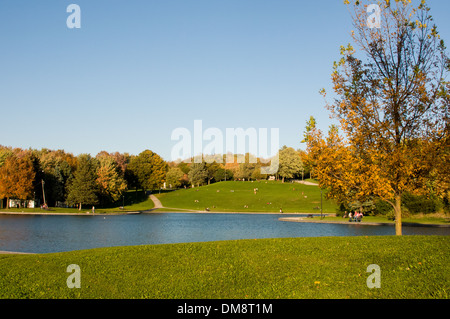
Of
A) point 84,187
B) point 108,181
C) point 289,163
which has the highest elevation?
point 289,163

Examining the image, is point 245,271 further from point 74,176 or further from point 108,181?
point 74,176

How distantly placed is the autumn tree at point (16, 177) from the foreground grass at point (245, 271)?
236ft

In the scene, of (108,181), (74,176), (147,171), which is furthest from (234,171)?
(74,176)

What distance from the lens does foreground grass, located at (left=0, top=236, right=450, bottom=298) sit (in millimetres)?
8688

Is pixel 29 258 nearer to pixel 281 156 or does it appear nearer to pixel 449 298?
pixel 449 298

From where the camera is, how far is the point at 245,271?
10195mm

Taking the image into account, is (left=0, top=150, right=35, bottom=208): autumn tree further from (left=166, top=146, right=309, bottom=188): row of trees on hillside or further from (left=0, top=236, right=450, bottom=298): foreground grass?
(left=0, top=236, right=450, bottom=298): foreground grass

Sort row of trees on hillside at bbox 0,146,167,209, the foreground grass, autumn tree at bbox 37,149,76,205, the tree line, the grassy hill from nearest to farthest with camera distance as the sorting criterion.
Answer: the foreground grass < row of trees on hillside at bbox 0,146,167,209 < the tree line < autumn tree at bbox 37,149,76,205 < the grassy hill

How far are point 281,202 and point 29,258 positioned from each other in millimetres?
80410

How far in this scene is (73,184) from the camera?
83.7m

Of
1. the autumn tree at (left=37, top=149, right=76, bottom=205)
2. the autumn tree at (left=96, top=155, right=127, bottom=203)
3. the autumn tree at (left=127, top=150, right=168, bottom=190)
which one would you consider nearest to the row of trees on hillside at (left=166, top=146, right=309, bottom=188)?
the autumn tree at (left=127, top=150, right=168, bottom=190)

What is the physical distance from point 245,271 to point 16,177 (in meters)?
78.2

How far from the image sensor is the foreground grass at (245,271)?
342 inches

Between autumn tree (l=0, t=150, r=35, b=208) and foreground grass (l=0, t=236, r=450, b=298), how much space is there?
7186 cm
